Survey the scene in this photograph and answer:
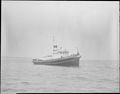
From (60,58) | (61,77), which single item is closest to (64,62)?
(60,58)

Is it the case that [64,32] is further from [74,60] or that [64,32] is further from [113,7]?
[113,7]

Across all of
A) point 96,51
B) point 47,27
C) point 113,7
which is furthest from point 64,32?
point 113,7

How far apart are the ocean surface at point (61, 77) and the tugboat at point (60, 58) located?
0.18 feet

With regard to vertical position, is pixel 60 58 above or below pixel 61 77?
above

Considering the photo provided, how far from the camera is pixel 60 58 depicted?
10.5 ft

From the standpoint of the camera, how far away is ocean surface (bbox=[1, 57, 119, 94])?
123 inches

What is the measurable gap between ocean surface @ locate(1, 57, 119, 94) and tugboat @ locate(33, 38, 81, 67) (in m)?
0.06

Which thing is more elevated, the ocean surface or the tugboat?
the tugboat

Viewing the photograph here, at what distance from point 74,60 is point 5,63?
76 centimetres

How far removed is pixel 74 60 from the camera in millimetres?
3162

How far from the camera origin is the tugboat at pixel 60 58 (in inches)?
124

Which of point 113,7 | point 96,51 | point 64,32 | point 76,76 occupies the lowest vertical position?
point 76,76

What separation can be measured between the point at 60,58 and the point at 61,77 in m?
0.21

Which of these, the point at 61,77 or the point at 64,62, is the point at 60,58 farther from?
the point at 61,77
